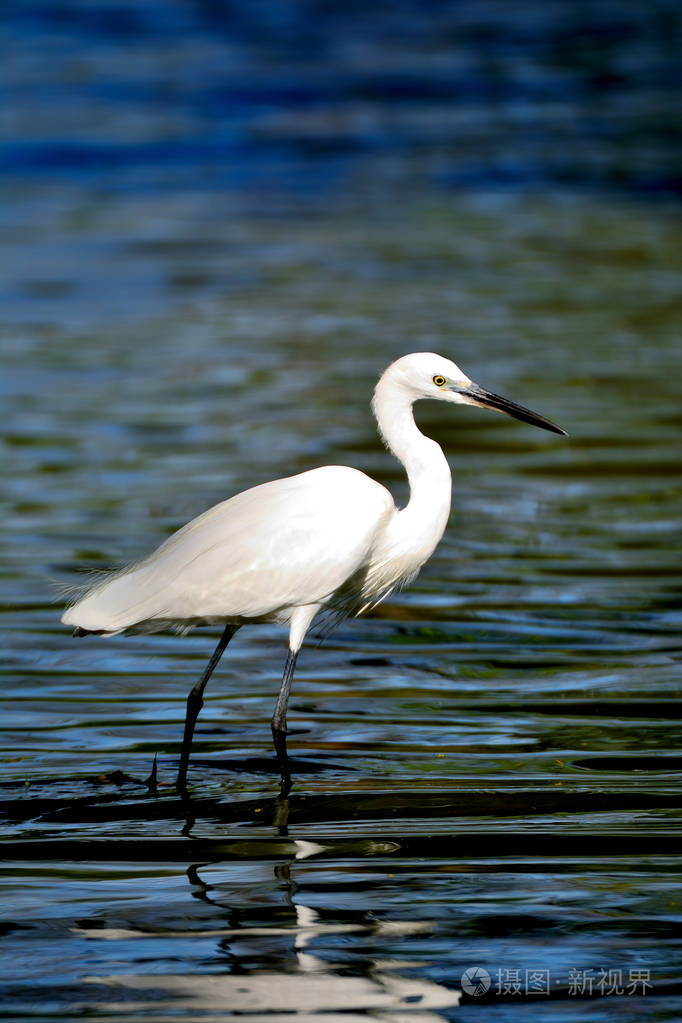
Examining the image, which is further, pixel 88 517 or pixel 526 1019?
pixel 88 517

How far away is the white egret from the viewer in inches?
215

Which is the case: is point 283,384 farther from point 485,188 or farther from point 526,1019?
point 485,188

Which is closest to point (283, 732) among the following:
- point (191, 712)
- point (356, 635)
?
point (191, 712)

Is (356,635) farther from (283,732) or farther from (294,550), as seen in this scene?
(283,732)

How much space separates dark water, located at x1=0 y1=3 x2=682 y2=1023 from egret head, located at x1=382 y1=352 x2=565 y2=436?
109 cm

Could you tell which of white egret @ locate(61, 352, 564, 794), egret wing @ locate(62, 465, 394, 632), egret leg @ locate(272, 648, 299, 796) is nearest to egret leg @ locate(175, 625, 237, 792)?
white egret @ locate(61, 352, 564, 794)

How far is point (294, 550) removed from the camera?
5461mm

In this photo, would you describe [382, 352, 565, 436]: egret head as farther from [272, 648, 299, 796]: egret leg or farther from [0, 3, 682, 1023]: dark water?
[0, 3, 682, 1023]: dark water

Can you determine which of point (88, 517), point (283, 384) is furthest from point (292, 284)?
point (88, 517)

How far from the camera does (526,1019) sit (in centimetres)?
361

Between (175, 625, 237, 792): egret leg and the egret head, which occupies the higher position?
the egret head

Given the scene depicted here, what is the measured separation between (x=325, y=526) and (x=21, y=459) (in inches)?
201

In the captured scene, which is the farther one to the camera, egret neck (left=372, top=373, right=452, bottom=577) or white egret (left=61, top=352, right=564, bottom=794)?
egret neck (left=372, top=373, right=452, bottom=577)

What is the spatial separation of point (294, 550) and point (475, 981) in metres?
1.95
